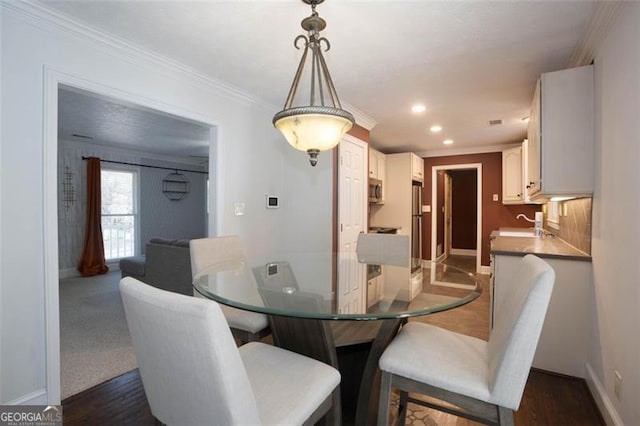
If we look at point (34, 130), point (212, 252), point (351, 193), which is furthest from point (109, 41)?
point (351, 193)

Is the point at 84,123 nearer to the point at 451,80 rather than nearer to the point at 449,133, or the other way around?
the point at 451,80

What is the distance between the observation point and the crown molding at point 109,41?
5.71 ft

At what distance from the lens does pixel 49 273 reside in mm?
1821

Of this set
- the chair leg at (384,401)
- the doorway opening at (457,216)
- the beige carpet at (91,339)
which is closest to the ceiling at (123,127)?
the beige carpet at (91,339)

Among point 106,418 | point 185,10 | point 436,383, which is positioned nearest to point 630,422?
point 436,383

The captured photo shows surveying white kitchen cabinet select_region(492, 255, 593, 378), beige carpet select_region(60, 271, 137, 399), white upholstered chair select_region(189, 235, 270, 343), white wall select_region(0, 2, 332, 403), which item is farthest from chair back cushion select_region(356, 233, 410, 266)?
beige carpet select_region(60, 271, 137, 399)

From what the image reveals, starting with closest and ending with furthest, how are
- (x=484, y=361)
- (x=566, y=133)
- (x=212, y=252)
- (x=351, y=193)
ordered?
(x=484, y=361) → (x=566, y=133) → (x=212, y=252) → (x=351, y=193)

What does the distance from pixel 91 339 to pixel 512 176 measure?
5801 millimetres

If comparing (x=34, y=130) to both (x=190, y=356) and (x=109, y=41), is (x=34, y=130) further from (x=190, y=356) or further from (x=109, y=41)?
(x=190, y=356)

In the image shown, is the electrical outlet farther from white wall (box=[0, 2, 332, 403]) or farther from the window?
the window

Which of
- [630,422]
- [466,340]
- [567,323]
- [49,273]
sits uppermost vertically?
[49,273]

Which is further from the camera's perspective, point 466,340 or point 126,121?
point 126,121

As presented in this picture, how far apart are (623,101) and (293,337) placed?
2.08 meters

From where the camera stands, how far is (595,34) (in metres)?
1.93
